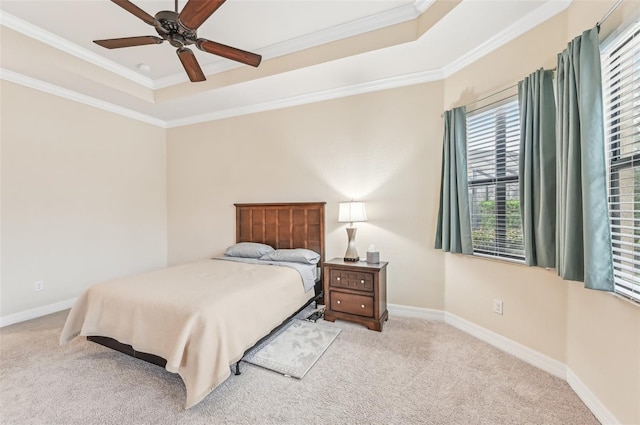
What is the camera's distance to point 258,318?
2.23 metres

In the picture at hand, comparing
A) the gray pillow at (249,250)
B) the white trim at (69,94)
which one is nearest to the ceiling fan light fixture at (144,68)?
the white trim at (69,94)

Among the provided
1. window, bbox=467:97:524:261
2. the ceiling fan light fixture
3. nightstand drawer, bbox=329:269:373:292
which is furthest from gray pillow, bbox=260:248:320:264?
the ceiling fan light fixture

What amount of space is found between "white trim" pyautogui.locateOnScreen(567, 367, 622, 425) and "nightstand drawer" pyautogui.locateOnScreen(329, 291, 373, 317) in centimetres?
157

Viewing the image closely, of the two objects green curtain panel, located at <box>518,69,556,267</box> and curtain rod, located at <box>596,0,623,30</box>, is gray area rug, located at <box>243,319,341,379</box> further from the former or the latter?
curtain rod, located at <box>596,0,623,30</box>

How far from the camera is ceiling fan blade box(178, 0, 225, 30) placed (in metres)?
1.67

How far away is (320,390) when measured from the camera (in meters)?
1.93

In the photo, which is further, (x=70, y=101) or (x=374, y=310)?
(x=70, y=101)

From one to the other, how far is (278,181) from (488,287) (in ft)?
9.38

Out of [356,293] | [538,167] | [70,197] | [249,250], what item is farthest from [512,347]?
[70,197]

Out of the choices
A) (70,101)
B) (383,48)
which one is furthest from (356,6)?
(70,101)

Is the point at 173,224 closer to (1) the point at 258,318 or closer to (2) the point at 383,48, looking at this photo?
(1) the point at 258,318

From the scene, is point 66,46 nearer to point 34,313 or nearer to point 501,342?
point 34,313

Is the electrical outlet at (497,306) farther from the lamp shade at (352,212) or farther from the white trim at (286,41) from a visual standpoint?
the white trim at (286,41)

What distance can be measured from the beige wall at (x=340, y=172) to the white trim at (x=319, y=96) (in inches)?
2.9
